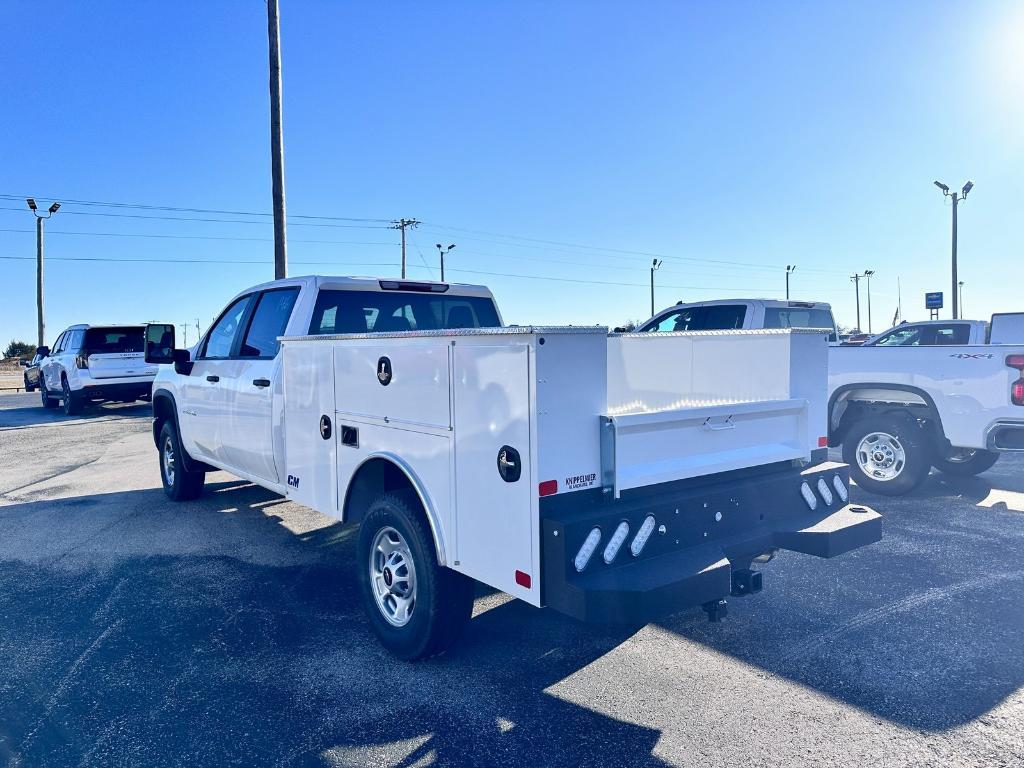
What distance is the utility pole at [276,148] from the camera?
47.8 feet

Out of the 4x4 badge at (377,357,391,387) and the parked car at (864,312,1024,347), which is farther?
the parked car at (864,312,1024,347)

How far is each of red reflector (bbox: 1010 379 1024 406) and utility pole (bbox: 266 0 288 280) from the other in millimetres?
12085

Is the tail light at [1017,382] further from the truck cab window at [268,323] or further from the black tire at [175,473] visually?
the black tire at [175,473]

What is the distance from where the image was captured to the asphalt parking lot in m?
3.11

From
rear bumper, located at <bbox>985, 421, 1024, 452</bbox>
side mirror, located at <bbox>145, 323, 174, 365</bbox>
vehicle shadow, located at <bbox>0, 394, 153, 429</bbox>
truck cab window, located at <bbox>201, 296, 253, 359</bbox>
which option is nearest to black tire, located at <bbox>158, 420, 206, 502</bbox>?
side mirror, located at <bbox>145, 323, 174, 365</bbox>

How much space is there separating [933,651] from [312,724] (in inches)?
127

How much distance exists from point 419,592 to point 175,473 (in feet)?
16.6

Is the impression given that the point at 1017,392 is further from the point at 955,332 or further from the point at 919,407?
the point at 955,332

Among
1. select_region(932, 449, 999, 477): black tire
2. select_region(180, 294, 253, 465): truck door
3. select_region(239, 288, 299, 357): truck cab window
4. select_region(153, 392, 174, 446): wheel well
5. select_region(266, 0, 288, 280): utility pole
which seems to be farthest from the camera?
select_region(266, 0, 288, 280): utility pole

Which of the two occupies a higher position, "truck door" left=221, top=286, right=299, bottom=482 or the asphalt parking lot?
"truck door" left=221, top=286, right=299, bottom=482

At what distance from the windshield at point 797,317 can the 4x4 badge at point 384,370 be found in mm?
6715

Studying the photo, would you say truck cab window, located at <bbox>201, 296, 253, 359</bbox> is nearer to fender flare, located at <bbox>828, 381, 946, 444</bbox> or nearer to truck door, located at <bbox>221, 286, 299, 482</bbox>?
truck door, located at <bbox>221, 286, 299, 482</bbox>

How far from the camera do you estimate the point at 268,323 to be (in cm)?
582

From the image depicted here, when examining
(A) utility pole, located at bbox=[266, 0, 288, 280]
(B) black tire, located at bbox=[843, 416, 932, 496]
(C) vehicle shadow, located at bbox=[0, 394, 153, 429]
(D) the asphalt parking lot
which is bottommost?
(D) the asphalt parking lot
